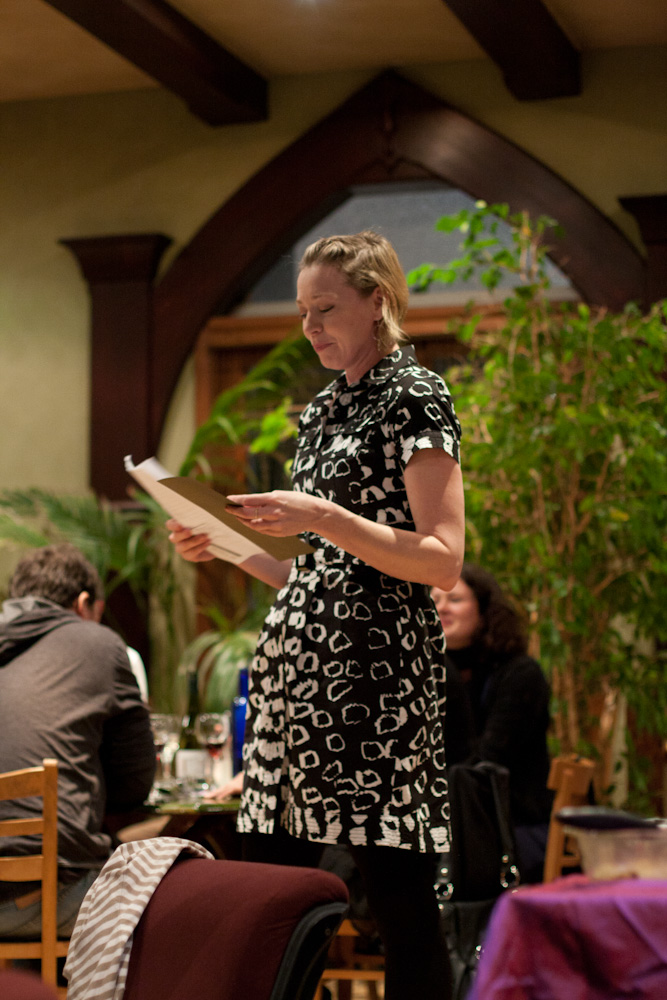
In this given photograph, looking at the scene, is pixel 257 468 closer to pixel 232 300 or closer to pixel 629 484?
pixel 232 300

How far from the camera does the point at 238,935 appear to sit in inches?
44.6

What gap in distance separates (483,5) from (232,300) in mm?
1907

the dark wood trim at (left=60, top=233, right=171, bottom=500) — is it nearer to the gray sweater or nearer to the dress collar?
the gray sweater

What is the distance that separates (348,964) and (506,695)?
2.89 feet

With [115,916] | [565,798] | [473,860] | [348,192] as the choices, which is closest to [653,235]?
[348,192]

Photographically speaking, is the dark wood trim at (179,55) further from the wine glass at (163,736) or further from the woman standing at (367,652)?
the woman standing at (367,652)

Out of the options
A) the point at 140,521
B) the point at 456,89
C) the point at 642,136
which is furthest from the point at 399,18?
the point at 140,521

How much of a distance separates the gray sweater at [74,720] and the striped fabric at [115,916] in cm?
113

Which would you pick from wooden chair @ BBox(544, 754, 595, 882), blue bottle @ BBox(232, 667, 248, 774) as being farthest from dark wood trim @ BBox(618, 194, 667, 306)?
blue bottle @ BBox(232, 667, 248, 774)

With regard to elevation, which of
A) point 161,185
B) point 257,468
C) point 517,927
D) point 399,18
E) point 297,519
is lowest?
point 517,927

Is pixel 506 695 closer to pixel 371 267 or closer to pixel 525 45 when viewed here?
pixel 371 267

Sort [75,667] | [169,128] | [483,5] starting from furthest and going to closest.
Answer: [169,128] < [483,5] < [75,667]

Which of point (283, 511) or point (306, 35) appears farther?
point (306, 35)

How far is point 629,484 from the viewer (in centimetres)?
396
